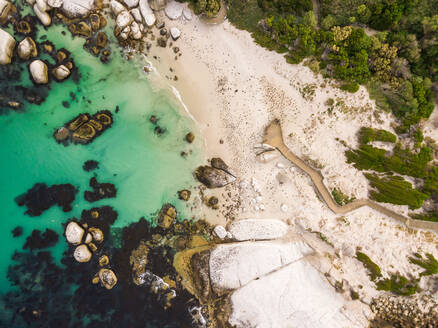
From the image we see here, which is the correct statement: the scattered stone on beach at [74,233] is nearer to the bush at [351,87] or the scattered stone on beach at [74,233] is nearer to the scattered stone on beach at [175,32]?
the scattered stone on beach at [175,32]

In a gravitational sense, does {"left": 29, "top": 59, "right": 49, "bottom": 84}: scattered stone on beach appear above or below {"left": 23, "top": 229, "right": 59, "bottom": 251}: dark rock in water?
above

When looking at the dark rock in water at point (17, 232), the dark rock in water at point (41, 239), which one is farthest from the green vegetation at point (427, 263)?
the dark rock in water at point (17, 232)

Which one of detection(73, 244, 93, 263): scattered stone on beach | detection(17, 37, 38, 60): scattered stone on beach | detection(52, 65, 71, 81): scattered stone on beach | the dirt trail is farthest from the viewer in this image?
detection(73, 244, 93, 263): scattered stone on beach

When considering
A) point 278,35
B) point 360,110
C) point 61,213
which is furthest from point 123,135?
point 360,110

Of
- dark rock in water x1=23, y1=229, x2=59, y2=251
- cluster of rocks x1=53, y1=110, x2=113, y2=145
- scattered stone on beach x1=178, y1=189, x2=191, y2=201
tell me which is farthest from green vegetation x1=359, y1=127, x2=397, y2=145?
dark rock in water x1=23, y1=229, x2=59, y2=251

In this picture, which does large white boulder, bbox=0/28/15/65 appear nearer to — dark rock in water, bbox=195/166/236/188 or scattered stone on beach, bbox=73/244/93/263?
scattered stone on beach, bbox=73/244/93/263

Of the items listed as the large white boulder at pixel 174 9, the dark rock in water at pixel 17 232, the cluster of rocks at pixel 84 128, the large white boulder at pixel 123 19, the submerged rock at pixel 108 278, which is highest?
the large white boulder at pixel 123 19

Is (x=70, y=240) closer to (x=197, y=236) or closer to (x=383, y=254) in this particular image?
(x=197, y=236)

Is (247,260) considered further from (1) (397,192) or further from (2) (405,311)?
(2) (405,311)
